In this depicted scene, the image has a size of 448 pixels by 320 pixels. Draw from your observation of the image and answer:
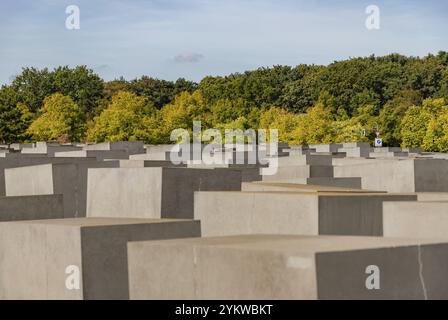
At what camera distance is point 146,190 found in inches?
427

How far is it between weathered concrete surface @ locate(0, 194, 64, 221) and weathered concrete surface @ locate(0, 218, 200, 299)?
5.88ft

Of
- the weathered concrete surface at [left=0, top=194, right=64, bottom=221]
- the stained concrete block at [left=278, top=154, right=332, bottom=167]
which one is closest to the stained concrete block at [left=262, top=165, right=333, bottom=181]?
the stained concrete block at [left=278, top=154, right=332, bottom=167]

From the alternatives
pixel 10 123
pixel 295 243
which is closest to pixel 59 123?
pixel 10 123

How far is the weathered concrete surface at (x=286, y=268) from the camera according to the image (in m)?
5.63

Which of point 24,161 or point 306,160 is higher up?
point 24,161

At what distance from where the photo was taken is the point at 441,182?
47.4 ft

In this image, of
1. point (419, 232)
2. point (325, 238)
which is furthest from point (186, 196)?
point (325, 238)

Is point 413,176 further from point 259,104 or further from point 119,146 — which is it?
point 259,104

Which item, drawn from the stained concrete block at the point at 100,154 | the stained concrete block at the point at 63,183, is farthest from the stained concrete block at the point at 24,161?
the stained concrete block at the point at 100,154

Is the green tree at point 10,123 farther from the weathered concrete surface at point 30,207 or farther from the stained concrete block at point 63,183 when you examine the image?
the weathered concrete surface at point 30,207

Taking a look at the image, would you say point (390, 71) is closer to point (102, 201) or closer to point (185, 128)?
point (185, 128)

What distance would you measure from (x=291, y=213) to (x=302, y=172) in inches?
306

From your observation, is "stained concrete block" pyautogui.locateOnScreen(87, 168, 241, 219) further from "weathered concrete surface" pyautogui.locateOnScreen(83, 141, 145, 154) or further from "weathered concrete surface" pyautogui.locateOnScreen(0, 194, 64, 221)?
"weathered concrete surface" pyautogui.locateOnScreen(83, 141, 145, 154)

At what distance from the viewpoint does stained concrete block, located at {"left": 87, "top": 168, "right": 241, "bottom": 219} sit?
10.8 meters
